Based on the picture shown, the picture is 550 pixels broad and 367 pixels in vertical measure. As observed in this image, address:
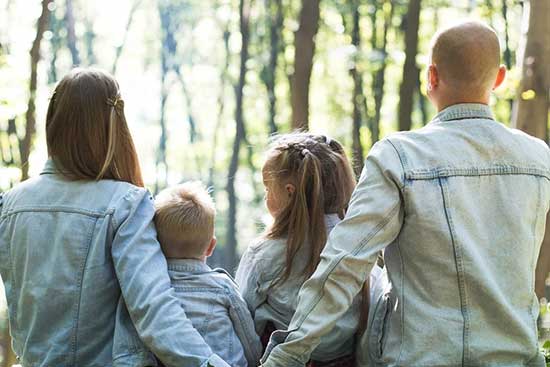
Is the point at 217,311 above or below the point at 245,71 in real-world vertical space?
above

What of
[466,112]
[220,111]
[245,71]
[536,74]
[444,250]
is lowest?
[220,111]

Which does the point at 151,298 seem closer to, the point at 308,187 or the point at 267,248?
the point at 267,248

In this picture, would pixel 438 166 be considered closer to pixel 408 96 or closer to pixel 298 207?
pixel 298 207

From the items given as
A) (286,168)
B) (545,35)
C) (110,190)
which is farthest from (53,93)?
(545,35)

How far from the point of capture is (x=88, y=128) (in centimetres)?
316

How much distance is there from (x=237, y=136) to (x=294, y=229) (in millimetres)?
18384

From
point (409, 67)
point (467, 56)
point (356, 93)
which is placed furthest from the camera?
point (356, 93)

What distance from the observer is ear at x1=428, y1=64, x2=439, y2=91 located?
113 inches

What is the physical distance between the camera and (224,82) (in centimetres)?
3000

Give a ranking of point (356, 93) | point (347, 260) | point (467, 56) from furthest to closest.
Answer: point (356, 93) → point (467, 56) → point (347, 260)

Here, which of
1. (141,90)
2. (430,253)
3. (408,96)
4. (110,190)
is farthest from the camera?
(141,90)

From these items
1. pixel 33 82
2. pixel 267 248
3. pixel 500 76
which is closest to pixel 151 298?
pixel 267 248

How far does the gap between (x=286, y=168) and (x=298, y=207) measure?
17cm

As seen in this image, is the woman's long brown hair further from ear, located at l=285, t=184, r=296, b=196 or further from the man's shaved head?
the man's shaved head
